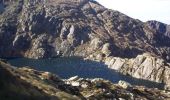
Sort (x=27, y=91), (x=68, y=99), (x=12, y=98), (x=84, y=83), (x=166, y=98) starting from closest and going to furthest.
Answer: (x=12, y=98) → (x=27, y=91) → (x=68, y=99) → (x=84, y=83) → (x=166, y=98)

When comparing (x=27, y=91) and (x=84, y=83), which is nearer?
(x=27, y=91)

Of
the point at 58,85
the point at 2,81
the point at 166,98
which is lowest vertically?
the point at 166,98

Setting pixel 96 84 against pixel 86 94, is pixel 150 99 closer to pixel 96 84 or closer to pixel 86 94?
pixel 96 84

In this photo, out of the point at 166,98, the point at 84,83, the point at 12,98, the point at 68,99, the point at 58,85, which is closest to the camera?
the point at 12,98

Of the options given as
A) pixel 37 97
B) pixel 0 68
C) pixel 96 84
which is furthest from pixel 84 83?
pixel 0 68

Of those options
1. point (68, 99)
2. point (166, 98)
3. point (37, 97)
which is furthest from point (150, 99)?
point (37, 97)

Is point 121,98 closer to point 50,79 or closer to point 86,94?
point 86,94

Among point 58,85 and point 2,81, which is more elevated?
point 2,81
